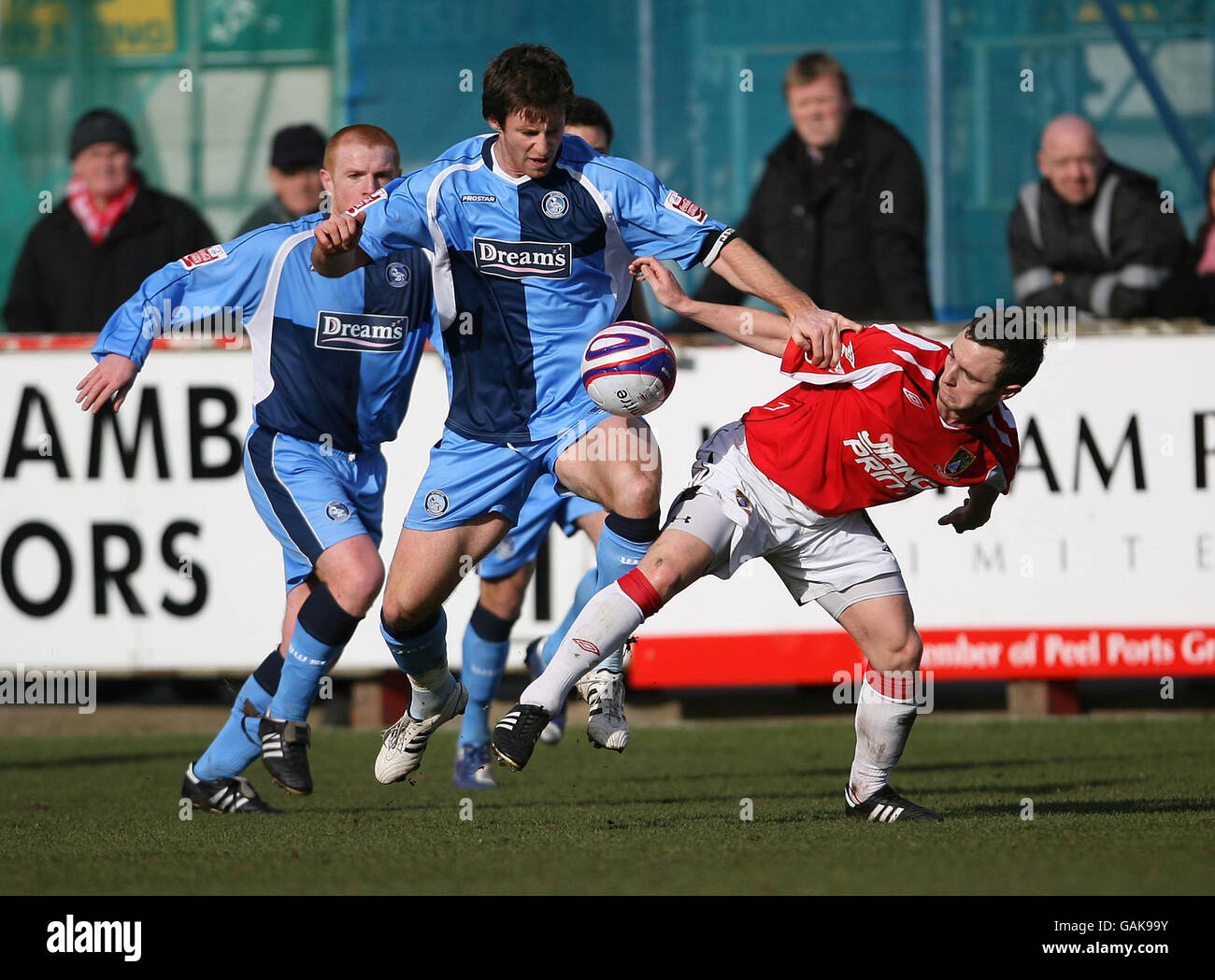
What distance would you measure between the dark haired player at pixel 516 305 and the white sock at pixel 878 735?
871mm

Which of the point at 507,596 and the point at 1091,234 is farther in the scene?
the point at 1091,234

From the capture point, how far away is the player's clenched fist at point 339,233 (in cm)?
631

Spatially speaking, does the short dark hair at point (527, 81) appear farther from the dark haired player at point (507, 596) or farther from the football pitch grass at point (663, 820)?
the football pitch grass at point (663, 820)

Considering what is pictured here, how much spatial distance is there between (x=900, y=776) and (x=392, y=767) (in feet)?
7.87

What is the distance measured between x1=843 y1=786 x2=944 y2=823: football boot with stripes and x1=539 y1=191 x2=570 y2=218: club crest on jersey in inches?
89.1

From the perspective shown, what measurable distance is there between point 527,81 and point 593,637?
1.90m

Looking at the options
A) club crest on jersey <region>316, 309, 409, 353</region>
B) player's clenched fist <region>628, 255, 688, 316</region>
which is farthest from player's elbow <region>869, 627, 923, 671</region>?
club crest on jersey <region>316, 309, 409, 353</region>

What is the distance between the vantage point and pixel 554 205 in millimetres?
6555

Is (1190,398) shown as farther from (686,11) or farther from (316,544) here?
(316,544)

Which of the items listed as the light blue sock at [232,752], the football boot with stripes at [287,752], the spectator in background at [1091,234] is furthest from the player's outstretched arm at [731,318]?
the spectator in background at [1091,234]

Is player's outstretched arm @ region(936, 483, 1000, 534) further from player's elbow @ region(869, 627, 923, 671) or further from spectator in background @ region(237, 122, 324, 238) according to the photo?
spectator in background @ region(237, 122, 324, 238)

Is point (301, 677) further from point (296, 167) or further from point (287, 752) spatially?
point (296, 167)

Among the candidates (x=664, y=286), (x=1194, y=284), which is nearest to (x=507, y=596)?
(x=664, y=286)
